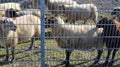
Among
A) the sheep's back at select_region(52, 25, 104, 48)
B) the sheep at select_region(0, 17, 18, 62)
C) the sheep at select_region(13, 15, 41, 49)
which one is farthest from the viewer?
the sheep at select_region(13, 15, 41, 49)

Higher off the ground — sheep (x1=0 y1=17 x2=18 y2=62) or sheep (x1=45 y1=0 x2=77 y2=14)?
sheep (x1=45 y1=0 x2=77 y2=14)

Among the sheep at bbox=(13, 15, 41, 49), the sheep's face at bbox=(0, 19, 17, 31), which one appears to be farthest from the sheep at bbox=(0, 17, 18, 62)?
the sheep at bbox=(13, 15, 41, 49)

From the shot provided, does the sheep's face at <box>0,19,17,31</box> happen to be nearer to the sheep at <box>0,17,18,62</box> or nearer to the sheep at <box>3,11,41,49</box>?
the sheep at <box>0,17,18,62</box>

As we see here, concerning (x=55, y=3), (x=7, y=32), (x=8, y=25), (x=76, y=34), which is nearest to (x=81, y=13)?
(x=55, y=3)

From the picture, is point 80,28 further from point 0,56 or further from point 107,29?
point 0,56

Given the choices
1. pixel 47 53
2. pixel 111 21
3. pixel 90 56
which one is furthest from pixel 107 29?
pixel 47 53

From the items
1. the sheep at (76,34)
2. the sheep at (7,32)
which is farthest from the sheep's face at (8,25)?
the sheep at (76,34)

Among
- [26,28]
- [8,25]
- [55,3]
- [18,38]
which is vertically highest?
[55,3]

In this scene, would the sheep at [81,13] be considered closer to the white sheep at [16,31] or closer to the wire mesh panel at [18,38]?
the wire mesh panel at [18,38]

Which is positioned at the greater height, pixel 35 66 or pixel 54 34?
pixel 54 34

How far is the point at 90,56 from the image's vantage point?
834cm

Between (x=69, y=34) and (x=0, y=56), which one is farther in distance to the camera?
(x=0, y=56)

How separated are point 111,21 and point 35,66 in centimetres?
255

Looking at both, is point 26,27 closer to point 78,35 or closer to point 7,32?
point 7,32
